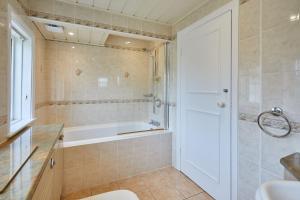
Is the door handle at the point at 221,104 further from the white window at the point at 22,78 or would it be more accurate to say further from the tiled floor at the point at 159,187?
the white window at the point at 22,78

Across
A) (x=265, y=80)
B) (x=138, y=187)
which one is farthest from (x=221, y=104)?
(x=138, y=187)

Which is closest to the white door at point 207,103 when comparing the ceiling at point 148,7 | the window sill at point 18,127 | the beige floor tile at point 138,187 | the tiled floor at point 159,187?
the tiled floor at point 159,187

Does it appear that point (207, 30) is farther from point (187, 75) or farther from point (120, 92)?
point (120, 92)

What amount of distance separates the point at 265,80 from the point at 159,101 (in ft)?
6.53

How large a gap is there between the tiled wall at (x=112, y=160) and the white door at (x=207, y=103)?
38cm

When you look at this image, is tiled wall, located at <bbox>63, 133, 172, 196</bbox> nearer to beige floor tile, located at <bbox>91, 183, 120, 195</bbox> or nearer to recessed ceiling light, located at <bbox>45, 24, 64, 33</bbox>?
beige floor tile, located at <bbox>91, 183, 120, 195</bbox>

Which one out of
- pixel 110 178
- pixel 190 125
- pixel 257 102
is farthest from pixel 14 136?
pixel 257 102

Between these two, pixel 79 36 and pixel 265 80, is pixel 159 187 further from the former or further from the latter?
pixel 79 36

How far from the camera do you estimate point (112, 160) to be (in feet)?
7.28

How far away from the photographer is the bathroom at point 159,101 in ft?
3.95

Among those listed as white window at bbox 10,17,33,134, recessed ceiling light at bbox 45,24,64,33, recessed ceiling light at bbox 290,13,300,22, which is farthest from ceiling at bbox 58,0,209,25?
recessed ceiling light at bbox 290,13,300,22

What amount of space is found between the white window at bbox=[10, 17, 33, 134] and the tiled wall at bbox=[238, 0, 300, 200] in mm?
2270

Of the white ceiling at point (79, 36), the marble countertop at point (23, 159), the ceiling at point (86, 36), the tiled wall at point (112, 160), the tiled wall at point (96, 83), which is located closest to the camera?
the marble countertop at point (23, 159)

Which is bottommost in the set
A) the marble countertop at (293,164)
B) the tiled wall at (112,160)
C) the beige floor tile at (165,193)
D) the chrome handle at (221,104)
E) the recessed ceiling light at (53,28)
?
the beige floor tile at (165,193)
